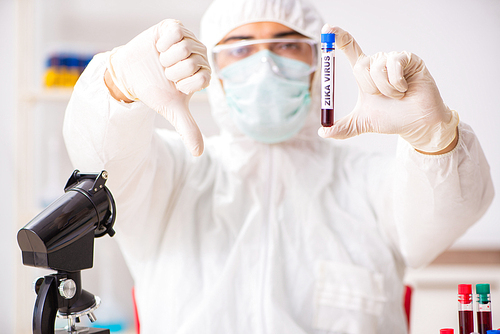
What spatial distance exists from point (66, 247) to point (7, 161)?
1.57 m

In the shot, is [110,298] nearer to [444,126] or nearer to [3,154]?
[3,154]

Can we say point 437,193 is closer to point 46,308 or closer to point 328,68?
point 328,68

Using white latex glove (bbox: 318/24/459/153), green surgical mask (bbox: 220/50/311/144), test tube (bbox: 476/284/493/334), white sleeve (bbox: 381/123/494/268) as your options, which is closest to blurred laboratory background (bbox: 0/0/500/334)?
green surgical mask (bbox: 220/50/311/144)

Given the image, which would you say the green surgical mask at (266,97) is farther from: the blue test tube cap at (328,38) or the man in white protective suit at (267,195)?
the blue test tube cap at (328,38)

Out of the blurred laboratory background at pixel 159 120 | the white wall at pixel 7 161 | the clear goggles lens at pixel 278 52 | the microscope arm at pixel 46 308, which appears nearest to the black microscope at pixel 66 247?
the microscope arm at pixel 46 308

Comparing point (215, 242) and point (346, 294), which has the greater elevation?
point (215, 242)

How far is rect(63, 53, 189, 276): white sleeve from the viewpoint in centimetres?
83

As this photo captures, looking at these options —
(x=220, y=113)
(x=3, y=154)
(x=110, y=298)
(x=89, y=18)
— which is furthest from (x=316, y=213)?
(x=3, y=154)

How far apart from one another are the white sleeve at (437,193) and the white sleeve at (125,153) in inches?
21.2

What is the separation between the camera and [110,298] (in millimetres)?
1824

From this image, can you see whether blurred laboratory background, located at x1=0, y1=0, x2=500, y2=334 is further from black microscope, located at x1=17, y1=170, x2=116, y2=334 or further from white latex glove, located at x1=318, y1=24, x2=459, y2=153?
black microscope, located at x1=17, y1=170, x2=116, y2=334

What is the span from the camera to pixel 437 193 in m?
0.89

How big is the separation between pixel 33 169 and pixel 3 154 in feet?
1.06

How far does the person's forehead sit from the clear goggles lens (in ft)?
0.08
